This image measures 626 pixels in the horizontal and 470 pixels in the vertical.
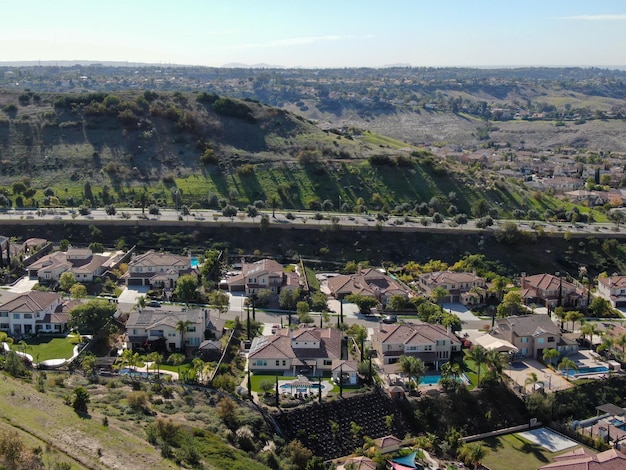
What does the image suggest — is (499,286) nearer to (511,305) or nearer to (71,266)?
(511,305)

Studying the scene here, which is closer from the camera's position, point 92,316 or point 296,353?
point 296,353

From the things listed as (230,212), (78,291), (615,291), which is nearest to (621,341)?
(615,291)

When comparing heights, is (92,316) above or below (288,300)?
above

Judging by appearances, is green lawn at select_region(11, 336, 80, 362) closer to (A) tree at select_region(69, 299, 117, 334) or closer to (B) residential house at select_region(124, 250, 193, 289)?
(A) tree at select_region(69, 299, 117, 334)

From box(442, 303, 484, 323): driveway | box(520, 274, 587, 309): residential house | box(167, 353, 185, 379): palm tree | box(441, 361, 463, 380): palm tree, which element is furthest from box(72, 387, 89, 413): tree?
box(520, 274, 587, 309): residential house

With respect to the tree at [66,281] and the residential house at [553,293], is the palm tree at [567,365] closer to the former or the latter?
the residential house at [553,293]

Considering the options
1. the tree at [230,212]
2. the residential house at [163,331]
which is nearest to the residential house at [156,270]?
the residential house at [163,331]

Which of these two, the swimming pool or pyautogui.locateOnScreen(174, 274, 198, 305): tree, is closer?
the swimming pool
